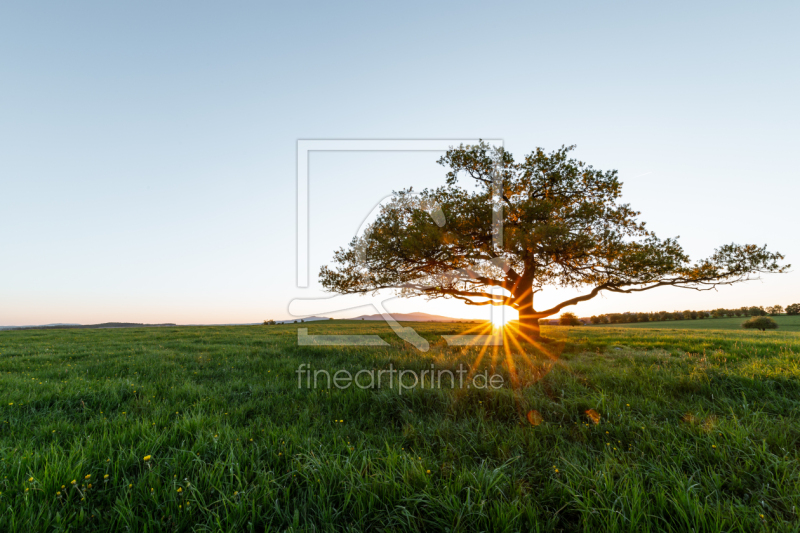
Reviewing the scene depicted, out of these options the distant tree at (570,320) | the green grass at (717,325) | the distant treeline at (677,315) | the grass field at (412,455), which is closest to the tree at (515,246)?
the grass field at (412,455)

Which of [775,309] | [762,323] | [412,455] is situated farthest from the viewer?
[775,309]

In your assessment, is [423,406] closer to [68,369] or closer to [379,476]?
[379,476]

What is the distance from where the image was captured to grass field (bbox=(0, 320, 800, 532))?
2.36 meters

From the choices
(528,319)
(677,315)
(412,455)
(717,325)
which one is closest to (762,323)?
(717,325)

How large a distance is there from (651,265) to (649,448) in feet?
29.6

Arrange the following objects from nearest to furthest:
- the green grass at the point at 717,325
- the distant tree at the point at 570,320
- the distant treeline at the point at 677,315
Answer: the green grass at the point at 717,325 → the distant tree at the point at 570,320 → the distant treeline at the point at 677,315

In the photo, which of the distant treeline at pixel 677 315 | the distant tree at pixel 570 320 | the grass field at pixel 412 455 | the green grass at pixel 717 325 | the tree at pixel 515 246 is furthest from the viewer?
the distant treeline at pixel 677 315

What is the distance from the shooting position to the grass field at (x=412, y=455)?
7.73 feet

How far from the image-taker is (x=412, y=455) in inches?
128

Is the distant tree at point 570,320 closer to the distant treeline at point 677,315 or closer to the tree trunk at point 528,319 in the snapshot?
the distant treeline at point 677,315

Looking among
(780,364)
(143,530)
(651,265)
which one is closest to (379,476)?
(143,530)

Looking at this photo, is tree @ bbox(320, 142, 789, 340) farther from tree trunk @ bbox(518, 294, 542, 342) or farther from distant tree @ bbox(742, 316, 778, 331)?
distant tree @ bbox(742, 316, 778, 331)

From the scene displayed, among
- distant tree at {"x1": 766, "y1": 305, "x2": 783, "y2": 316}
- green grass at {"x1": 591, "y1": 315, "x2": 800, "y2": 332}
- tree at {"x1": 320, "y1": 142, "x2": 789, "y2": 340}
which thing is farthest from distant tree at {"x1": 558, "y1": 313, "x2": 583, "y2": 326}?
distant tree at {"x1": 766, "y1": 305, "x2": 783, "y2": 316}

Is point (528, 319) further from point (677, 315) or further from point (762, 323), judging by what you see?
point (677, 315)
